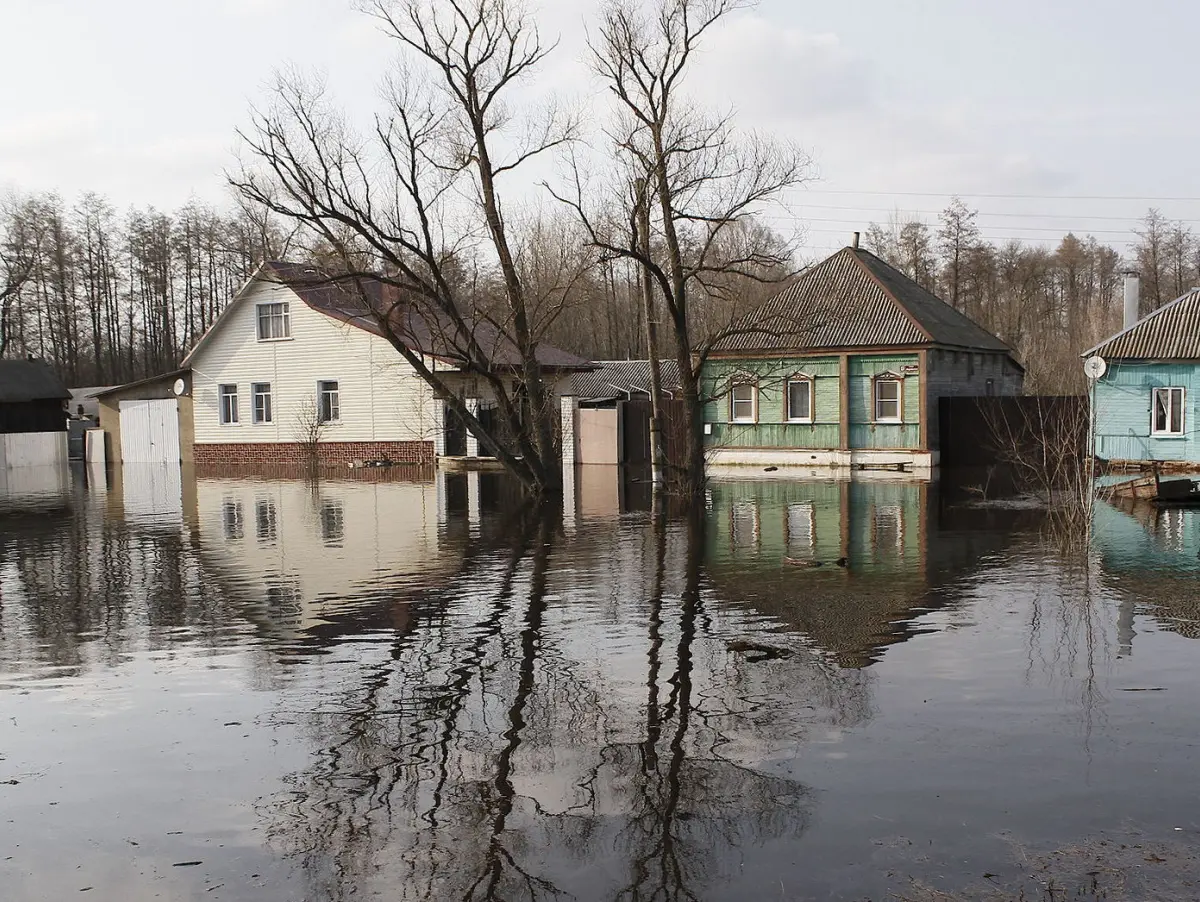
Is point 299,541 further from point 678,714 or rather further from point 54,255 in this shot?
point 54,255

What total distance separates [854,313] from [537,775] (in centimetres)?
2791

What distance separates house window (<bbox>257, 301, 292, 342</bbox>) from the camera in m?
40.9

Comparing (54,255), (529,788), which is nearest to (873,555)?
(529,788)

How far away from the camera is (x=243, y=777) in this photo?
662 centimetres

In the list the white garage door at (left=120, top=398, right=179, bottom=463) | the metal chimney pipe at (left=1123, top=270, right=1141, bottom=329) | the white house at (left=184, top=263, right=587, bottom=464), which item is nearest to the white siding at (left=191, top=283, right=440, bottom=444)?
the white house at (left=184, top=263, right=587, bottom=464)

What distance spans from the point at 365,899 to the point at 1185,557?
41.3ft

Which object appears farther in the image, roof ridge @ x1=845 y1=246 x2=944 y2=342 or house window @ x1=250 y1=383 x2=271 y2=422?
house window @ x1=250 y1=383 x2=271 y2=422

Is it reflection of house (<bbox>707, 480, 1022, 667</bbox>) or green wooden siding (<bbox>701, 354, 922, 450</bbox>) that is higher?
green wooden siding (<bbox>701, 354, 922, 450</bbox>)

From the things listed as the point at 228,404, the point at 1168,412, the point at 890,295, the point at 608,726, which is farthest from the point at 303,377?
the point at 608,726

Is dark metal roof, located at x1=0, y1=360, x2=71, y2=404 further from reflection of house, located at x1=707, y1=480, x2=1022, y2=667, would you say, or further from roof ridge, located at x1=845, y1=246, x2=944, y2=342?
reflection of house, located at x1=707, y1=480, x2=1022, y2=667

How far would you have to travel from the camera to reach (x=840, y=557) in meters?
14.6

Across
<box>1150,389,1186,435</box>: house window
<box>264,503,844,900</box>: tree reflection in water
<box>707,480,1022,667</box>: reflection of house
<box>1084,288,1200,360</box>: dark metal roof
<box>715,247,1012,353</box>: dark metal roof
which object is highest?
<box>715,247,1012,353</box>: dark metal roof

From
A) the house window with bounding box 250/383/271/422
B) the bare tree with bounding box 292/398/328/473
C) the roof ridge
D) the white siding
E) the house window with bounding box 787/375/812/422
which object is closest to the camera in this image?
the roof ridge

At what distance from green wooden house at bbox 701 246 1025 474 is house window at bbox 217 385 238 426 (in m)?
18.6
